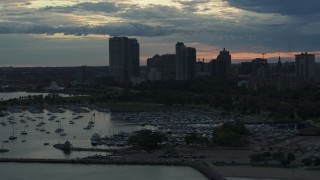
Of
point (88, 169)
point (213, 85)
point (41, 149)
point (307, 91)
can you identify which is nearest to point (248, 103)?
point (307, 91)

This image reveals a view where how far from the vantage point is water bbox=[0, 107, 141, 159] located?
49.1 ft

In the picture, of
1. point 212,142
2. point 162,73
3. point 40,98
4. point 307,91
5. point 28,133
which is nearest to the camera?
point 212,142

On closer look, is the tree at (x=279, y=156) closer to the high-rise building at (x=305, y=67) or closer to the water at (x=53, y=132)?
the water at (x=53, y=132)

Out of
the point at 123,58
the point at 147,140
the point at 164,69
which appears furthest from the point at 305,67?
the point at 147,140

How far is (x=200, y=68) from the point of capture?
56.8 m

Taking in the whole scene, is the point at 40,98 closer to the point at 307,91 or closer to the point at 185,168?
the point at 307,91

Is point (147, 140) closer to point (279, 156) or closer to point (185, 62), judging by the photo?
point (279, 156)

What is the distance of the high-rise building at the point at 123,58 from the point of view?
5328 centimetres

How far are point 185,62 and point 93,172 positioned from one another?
3383cm

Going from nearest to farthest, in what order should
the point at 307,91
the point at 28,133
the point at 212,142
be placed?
the point at 212,142
the point at 28,133
the point at 307,91

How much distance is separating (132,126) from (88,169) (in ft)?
26.9

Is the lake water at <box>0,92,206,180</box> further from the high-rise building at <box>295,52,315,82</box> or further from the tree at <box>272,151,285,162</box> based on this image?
the high-rise building at <box>295,52,315,82</box>

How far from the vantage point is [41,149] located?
50.9 ft

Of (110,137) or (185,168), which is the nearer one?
(185,168)
